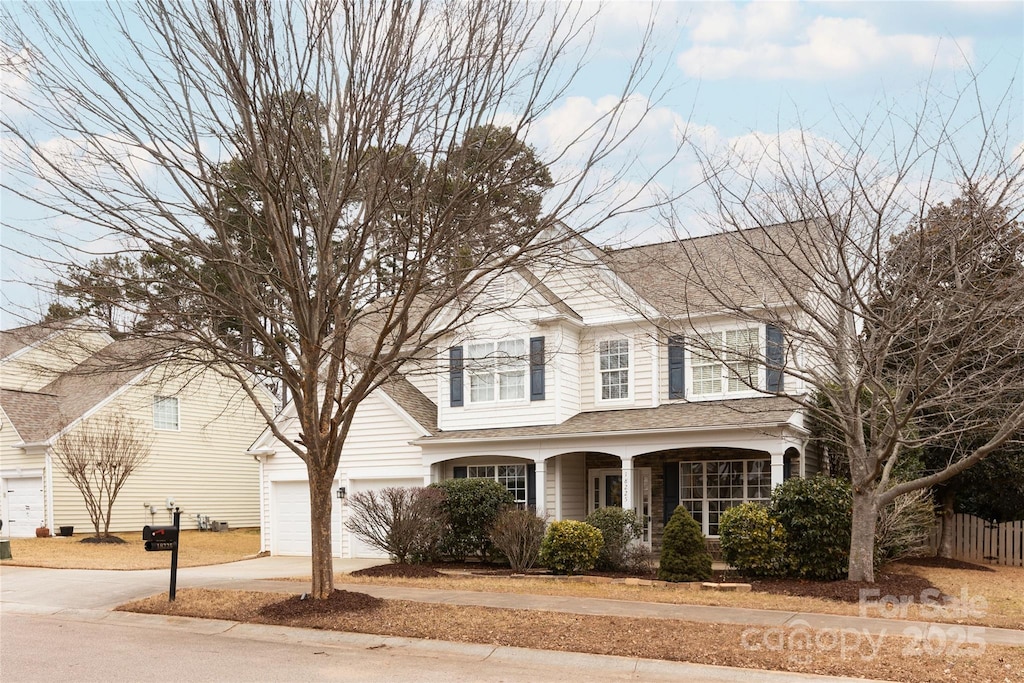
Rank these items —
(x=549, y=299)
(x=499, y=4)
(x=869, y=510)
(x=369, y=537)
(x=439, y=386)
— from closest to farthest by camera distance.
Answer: (x=499, y=4)
(x=869, y=510)
(x=369, y=537)
(x=549, y=299)
(x=439, y=386)

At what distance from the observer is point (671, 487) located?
20.1 m

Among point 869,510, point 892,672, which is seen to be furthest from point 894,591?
point 892,672

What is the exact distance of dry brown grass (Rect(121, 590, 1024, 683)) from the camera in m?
7.93

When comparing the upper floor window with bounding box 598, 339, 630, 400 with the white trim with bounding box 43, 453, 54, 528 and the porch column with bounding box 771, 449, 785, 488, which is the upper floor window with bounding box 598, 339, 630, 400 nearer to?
the porch column with bounding box 771, 449, 785, 488

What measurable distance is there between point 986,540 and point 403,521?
13224 millimetres

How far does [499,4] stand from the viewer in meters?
9.91

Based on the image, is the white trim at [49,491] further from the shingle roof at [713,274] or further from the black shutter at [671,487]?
the black shutter at [671,487]

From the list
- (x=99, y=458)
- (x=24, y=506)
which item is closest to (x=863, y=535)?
(x=99, y=458)

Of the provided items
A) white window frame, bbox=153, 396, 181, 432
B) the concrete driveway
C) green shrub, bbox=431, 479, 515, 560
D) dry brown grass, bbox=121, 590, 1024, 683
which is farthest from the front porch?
white window frame, bbox=153, 396, 181, 432

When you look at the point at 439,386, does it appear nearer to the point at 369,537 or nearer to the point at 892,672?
the point at 369,537

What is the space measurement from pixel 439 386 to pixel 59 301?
10.2m

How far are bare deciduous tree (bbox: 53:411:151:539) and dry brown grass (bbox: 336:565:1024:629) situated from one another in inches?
512

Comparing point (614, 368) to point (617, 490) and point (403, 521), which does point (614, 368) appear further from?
point (403, 521)

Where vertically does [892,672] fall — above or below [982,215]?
below
